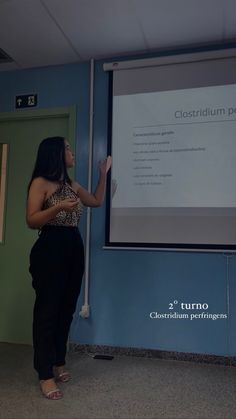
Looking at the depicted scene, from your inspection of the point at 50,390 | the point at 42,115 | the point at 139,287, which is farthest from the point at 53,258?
the point at 42,115

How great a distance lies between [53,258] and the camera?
1729 millimetres

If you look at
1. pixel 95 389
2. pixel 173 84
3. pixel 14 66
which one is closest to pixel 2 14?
pixel 14 66

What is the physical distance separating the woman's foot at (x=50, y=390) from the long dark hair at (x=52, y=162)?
1.03 metres

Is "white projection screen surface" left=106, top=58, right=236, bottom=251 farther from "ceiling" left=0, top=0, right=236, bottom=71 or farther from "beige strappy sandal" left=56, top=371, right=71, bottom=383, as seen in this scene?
"beige strappy sandal" left=56, top=371, right=71, bottom=383

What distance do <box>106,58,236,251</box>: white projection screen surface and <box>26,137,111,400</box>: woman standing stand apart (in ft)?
2.12

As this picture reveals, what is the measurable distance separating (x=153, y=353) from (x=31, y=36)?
234 cm

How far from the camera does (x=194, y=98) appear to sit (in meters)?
2.38

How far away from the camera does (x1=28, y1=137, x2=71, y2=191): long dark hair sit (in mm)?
1815

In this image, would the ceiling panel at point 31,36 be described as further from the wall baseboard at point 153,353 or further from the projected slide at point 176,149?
the wall baseboard at point 153,353

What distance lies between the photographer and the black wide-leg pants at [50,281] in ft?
5.61

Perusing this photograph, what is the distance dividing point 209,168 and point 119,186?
640mm

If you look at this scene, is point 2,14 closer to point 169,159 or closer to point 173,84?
point 173,84

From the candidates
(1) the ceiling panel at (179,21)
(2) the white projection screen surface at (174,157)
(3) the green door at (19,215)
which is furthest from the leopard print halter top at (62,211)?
(1) the ceiling panel at (179,21)

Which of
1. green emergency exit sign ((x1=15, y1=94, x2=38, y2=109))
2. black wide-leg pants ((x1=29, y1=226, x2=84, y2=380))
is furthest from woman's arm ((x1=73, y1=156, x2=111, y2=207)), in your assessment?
green emergency exit sign ((x1=15, y1=94, x2=38, y2=109))
